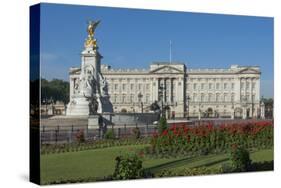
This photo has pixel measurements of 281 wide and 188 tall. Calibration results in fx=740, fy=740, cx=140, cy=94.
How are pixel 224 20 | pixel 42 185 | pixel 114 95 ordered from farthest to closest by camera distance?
pixel 224 20, pixel 114 95, pixel 42 185

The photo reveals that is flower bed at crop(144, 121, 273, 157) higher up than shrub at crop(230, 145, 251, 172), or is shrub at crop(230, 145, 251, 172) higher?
flower bed at crop(144, 121, 273, 157)

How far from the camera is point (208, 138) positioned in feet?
52.9

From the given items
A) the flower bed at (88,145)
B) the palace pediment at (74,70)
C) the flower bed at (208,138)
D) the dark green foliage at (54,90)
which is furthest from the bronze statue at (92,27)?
the flower bed at (208,138)

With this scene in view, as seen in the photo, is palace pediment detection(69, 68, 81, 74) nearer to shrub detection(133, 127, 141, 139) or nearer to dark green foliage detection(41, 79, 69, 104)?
dark green foliage detection(41, 79, 69, 104)

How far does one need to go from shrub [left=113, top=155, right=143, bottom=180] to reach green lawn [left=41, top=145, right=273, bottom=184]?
14cm

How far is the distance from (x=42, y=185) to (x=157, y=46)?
3.75 m

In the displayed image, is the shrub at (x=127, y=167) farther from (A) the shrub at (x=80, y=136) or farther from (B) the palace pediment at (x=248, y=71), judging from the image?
(B) the palace pediment at (x=248, y=71)

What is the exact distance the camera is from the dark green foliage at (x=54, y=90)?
14086 mm

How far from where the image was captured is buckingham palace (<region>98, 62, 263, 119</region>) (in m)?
15.2

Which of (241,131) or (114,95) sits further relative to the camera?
(241,131)

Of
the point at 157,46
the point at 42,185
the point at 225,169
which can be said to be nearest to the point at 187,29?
the point at 157,46

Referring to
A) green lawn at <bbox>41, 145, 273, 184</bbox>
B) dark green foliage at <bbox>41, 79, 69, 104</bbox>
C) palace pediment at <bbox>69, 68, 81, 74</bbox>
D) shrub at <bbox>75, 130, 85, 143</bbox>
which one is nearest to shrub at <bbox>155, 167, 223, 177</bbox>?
green lawn at <bbox>41, 145, 273, 184</bbox>

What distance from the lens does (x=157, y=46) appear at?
15352mm

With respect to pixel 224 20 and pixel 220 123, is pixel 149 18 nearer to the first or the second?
pixel 224 20
